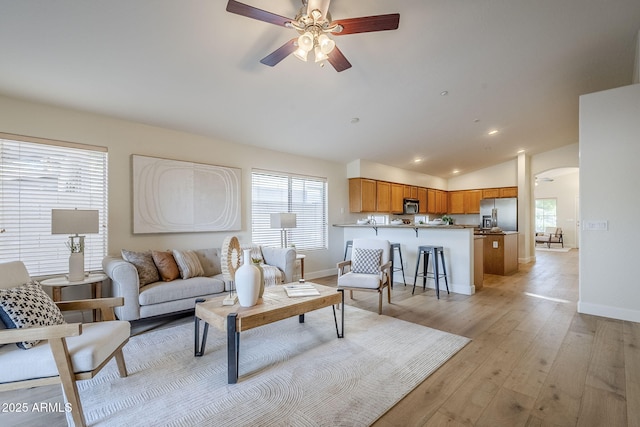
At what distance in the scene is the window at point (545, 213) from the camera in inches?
476

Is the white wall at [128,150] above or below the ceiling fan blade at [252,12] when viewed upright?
below

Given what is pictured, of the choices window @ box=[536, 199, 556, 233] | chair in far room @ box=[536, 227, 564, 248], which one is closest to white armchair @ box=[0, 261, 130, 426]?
chair in far room @ box=[536, 227, 564, 248]

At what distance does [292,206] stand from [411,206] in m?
3.85

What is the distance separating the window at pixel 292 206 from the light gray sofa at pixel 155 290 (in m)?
1.45

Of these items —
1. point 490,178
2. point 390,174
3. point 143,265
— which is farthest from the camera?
point 490,178

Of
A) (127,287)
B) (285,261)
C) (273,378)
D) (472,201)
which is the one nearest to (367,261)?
(285,261)

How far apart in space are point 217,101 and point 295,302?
2.70m

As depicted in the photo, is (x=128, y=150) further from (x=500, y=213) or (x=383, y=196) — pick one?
(x=500, y=213)

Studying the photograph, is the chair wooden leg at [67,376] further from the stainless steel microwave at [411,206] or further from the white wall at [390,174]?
the stainless steel microwave at [411,206]

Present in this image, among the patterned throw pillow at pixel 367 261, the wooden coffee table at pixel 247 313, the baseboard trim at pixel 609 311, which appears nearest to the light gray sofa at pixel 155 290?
the wooden coffee table at pixel 247 313

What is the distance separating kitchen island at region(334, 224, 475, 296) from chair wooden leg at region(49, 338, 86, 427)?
4.53m

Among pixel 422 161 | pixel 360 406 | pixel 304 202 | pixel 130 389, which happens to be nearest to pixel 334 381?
pixel 360 406

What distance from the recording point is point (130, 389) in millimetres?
2057

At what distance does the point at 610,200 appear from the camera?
3439mm
